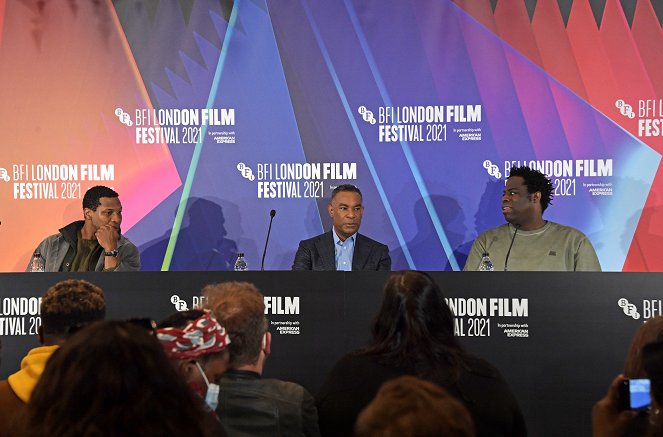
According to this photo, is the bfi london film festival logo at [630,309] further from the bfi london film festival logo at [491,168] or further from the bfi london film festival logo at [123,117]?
the bfi london film festival logo at [123,117]

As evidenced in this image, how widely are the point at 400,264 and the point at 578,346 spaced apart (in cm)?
315

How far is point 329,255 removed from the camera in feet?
18.7

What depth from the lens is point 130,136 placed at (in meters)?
6.74

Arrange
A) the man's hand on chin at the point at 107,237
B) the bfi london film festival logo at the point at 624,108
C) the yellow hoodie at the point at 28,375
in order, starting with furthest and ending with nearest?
1. the bfi london film festival logo at the point at 624,108
2. the man's hand on chin at the point at 107,237
3. the yellow hoodie at the point at 28,375

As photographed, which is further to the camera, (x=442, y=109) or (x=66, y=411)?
(x=442, y=109)

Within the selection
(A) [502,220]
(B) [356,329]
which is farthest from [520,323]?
(A) [502,220]

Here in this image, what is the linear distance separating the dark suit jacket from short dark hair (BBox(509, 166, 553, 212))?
1.05m

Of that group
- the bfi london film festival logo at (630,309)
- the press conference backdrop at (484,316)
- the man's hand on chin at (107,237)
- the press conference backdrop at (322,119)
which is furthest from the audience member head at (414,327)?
the press conference backdrop at (322,119)

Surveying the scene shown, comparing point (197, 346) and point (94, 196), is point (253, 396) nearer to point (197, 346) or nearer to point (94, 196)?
point (197, 346)

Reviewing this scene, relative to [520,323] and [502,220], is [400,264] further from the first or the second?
[520,323]

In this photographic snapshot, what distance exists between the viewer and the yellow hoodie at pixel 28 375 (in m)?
2.04

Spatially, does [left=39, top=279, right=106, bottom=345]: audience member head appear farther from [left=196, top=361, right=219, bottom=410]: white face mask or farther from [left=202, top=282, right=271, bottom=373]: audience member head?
[left=196, top=361, right=219, bottom=410]: white face mask

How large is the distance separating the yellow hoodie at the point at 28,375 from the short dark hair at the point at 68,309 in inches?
5.9

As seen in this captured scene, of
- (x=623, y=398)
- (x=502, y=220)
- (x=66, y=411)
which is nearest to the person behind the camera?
(x=66, y=411)
